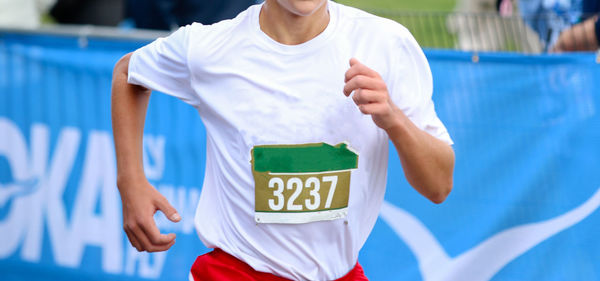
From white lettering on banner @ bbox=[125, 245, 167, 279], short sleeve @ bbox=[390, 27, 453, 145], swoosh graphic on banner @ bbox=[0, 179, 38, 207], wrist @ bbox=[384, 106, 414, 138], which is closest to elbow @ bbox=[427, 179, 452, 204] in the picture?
short sleeve @ bbox=[390, 27, 453, 145]

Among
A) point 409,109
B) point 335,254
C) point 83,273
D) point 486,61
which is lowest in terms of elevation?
point 83,273

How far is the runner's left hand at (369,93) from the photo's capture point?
1.84 meters

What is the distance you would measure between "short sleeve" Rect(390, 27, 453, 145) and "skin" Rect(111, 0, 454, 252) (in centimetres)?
6

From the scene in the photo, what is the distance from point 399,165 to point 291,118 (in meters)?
1.54

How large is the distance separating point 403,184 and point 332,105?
5.05 feet

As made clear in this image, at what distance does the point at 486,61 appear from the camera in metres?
3.49

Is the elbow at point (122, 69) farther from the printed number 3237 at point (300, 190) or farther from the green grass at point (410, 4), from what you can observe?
the green grass at point (410, 4)

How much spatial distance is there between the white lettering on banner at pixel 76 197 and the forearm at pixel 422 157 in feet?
6.43

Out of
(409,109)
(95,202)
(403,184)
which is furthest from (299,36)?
(95,202)

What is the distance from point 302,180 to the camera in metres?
2.10

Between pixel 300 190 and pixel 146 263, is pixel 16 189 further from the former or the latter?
pixel 300 190

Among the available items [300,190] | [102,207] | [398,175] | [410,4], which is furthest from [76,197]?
[410,4]

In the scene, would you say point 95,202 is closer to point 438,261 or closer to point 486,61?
point 438,261

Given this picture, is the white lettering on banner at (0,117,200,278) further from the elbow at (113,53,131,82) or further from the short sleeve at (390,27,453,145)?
the short sleeve at (390,27,453,145)
